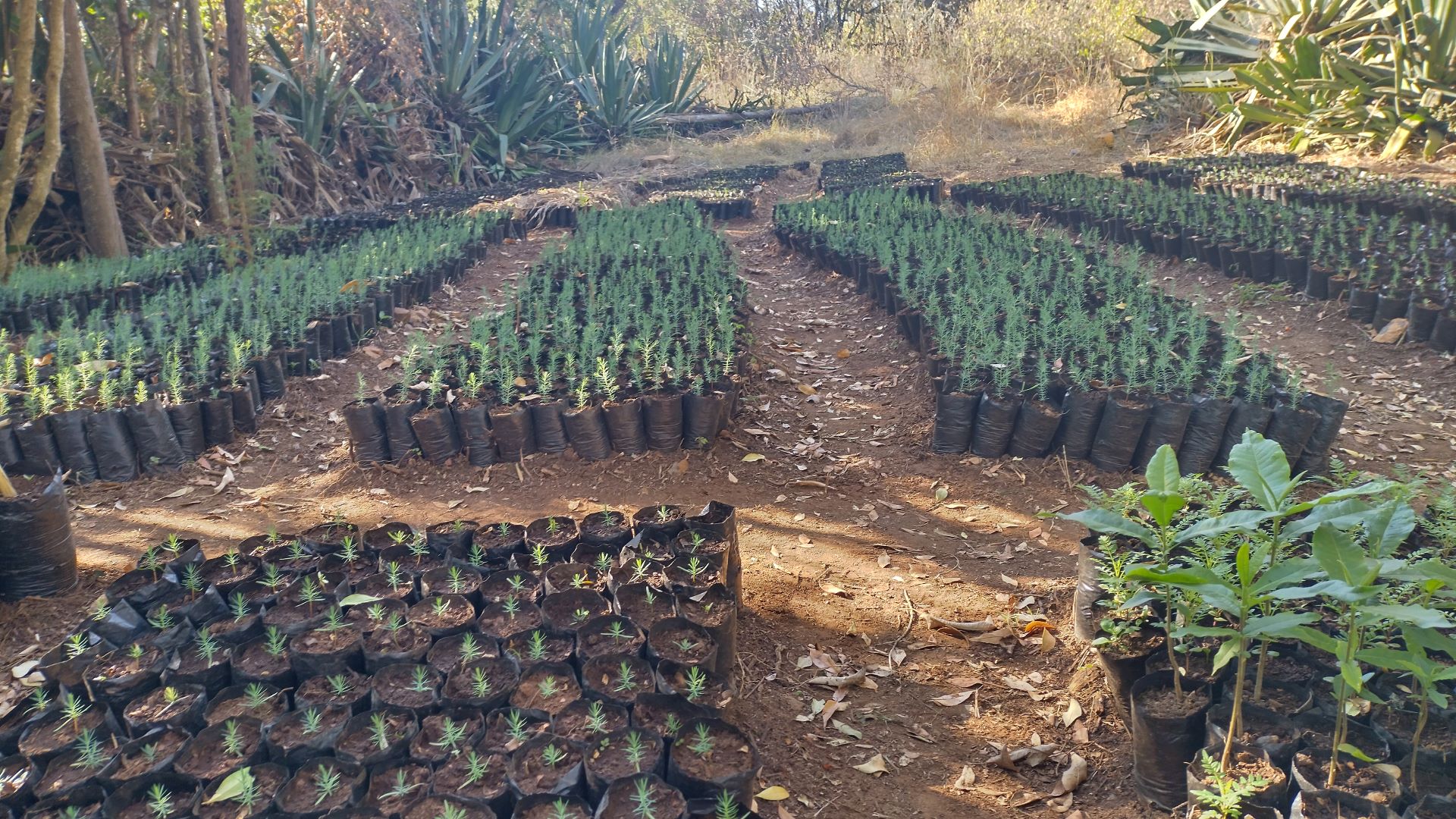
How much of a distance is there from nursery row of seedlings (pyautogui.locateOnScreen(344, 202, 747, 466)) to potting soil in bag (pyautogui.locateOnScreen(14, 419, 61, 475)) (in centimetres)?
139

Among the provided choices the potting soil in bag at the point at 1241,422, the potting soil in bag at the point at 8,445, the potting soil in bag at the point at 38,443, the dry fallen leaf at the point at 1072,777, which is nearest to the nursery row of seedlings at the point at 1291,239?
the potting soil in bag at the point at 1241,422

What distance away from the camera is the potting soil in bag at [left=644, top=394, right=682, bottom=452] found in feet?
15.7

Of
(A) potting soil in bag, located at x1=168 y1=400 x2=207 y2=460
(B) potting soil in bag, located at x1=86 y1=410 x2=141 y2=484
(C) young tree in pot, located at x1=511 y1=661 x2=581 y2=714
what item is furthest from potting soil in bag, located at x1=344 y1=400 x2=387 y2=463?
(C) young tree in pot, located at x1=511 y1=661 x2=581 y2=714

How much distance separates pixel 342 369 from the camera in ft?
20.6

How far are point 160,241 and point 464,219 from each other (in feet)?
10.3

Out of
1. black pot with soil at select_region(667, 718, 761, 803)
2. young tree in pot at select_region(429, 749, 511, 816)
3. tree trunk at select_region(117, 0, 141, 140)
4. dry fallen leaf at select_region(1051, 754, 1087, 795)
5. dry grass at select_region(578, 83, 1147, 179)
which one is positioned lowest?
dry fallen leaf at select_region(1051, 754, 1087, 795)

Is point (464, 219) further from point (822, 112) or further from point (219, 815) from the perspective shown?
point (822, 112)

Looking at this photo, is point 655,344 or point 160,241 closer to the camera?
point 655,344

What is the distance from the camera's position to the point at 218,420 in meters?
5.05

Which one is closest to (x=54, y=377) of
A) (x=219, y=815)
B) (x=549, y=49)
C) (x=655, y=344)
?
(x=655, y=344)

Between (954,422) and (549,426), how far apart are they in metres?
2.11

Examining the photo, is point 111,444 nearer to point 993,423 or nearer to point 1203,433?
point 993,423

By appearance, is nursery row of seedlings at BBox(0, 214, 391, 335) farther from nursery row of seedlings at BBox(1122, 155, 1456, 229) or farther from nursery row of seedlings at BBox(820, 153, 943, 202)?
nursery row of seedlings at BBox(1122, 155, 1456, 229)

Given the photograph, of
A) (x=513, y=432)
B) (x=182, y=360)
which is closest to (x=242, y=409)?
(x=182, y=360)
